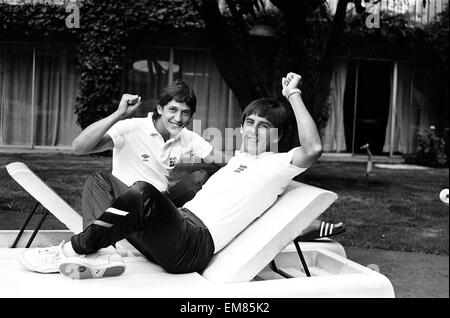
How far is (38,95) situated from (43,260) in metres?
0.82

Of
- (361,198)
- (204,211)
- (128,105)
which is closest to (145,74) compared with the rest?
(128,105)

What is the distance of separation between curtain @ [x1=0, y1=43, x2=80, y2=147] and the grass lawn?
107mm

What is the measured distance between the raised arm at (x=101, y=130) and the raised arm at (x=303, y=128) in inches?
24.3

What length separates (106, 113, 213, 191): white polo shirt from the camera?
2.71 meters

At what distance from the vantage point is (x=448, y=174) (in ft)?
22.3

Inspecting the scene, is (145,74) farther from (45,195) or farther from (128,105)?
(45,195)

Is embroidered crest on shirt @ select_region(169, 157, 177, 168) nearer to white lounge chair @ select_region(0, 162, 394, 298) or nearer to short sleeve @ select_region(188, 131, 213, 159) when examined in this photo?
short sleeve @ select_region(188, 131, 213, 159)

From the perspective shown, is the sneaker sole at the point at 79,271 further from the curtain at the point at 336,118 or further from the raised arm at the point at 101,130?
the curtain at the point at 336,118

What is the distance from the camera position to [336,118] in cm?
418

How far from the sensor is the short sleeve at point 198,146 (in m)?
2.87

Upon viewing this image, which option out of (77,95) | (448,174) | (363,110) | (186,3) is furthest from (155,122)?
(448,174)

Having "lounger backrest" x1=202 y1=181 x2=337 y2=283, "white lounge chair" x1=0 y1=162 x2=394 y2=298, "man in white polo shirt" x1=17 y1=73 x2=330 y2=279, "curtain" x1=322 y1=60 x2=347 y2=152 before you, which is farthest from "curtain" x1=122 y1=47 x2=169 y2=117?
"curtain" x1=322 y1=60 x2=347 y2=152

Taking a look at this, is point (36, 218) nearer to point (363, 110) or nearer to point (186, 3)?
point (186, 3)
